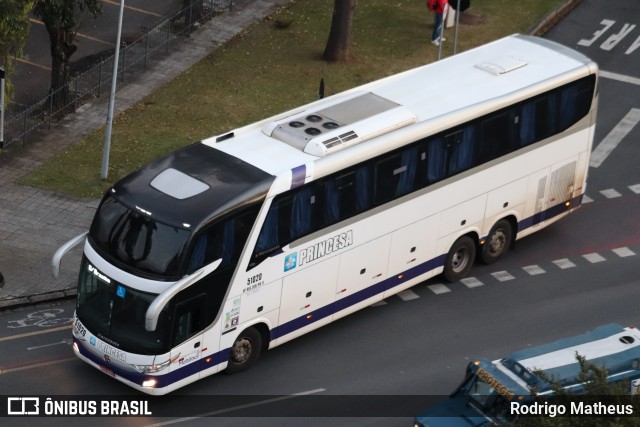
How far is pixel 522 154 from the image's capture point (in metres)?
30.2

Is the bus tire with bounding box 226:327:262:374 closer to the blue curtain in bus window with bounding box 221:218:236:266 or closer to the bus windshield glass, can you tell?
the blue curtain in bus window with bounding box 221:218:236:266

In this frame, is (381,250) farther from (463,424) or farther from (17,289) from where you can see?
(17,289)

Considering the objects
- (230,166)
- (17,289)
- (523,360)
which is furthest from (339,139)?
(17,289)

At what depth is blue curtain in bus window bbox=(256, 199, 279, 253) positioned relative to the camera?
25.4 m

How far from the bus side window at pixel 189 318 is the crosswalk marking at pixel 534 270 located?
9.19 m

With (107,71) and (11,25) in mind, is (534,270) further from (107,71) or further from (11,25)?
(107,71)

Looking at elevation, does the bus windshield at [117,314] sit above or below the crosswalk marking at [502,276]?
above

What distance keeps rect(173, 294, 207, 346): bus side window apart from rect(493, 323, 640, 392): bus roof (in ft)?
17.6

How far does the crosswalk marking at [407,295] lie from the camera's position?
2969cm

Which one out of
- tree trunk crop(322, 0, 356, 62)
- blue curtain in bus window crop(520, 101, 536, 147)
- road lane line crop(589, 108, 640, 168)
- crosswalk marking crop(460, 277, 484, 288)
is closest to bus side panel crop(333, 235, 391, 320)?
crosswalk marking crop(460, 277, 484, 288)

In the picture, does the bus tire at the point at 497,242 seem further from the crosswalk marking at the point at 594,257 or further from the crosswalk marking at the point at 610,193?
the crosswalk marking at the point at 610,193

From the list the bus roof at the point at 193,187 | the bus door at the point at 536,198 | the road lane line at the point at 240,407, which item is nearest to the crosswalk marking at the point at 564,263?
the bus door at the point at 536,198

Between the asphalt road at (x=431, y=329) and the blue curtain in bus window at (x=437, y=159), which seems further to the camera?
the blue curtain in bus window at (x=437, y=159)

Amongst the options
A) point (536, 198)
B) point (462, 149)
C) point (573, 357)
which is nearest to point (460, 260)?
point (536, 198)
